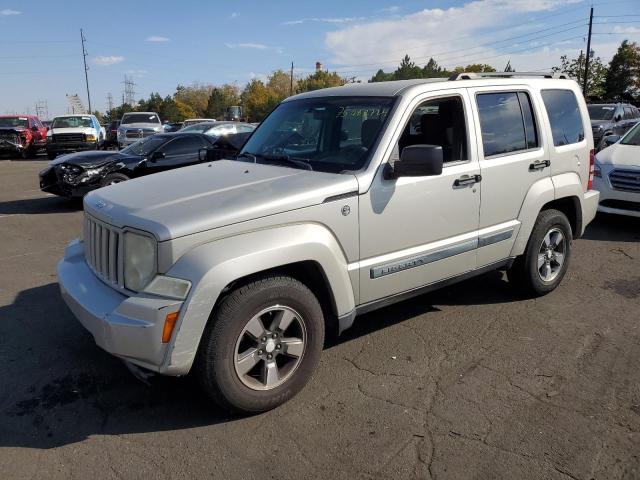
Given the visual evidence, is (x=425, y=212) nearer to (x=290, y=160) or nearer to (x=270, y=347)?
(x=290, y=160)

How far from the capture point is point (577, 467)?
2.68 metres

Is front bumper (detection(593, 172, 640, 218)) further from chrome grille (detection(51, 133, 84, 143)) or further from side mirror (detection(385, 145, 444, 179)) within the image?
chrome grille (detection(51, 133, 84, 143))

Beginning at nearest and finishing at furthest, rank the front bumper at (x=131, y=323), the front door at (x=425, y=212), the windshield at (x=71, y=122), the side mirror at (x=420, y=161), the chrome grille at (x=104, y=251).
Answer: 1. the front bumper at (x=131, y=323)
2. the chrome grille at (x=104, y=251)
3. the side mirror at (x=420, y=161)
4. the front door at (x=425, y=212)
5. the windshield at (x=71, y=122)

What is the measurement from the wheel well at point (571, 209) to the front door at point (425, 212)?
4.51 ft

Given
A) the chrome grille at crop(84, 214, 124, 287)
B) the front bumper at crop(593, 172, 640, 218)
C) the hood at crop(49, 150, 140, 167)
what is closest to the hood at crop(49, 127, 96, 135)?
the hood at crop(49, 150, 140, 167)

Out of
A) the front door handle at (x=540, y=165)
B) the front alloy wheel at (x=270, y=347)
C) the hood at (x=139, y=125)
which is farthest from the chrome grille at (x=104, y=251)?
the hood at (x=139, y=125)

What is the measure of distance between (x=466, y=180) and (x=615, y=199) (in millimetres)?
4933

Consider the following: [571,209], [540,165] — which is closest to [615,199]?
[571,209]

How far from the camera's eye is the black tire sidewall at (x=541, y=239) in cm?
471

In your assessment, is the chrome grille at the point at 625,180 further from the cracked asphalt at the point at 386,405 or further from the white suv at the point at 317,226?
the cracked asphalt at the point at 386,405

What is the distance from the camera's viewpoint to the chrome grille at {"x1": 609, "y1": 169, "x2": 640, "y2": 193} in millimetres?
7457

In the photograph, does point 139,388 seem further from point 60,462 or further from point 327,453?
point 327,453

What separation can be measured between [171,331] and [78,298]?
0.83 meters

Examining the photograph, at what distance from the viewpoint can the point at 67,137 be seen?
2144cm
